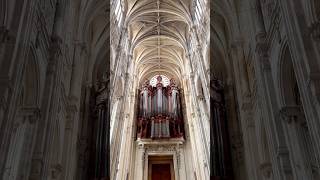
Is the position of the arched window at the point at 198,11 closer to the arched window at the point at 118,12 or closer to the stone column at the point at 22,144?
the arched window at the point at 118,12

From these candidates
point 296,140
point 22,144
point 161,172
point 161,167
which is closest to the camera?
point 22,144

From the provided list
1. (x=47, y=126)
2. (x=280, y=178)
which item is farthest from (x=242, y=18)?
(x=47, y=126)

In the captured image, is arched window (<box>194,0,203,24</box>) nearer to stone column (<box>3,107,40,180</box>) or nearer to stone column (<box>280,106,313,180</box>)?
stone column (<box>280,106,313,180</box>)

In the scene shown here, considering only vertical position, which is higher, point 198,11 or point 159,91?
point 198,11

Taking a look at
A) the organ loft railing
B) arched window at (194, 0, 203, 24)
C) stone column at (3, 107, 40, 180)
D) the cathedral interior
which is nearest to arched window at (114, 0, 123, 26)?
the cathedral interior

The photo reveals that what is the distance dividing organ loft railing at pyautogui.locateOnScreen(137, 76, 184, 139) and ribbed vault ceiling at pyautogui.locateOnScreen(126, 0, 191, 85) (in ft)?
4.63

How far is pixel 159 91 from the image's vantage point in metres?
37.8

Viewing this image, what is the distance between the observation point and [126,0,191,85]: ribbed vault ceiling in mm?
30469

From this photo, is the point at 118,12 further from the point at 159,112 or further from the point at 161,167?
the point at 161,167

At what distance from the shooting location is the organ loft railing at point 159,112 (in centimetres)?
3297

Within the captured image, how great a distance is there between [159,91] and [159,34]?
574 cm

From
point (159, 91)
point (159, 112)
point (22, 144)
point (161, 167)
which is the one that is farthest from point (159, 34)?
point (22, 144)

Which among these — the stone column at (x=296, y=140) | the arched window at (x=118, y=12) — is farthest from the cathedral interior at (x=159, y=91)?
the arched window at (x=118, y=12)

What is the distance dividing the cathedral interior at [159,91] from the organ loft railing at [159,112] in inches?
4.4
